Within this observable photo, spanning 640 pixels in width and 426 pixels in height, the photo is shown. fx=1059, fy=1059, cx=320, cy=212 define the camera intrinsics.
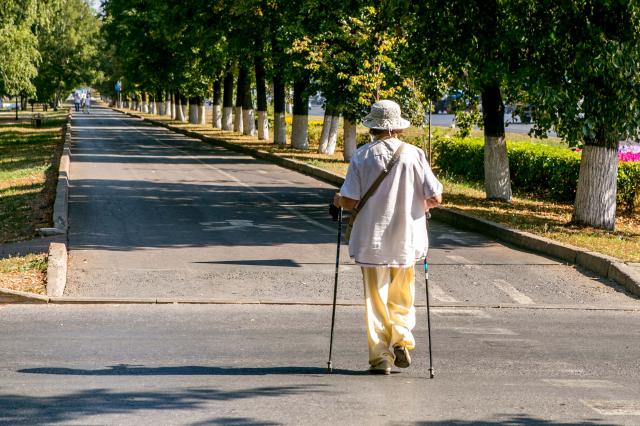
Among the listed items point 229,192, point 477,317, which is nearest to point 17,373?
point 477,317

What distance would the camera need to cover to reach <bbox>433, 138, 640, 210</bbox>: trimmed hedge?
19.2m

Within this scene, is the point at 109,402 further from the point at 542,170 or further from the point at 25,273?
the point at 542,170

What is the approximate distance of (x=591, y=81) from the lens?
15492mm

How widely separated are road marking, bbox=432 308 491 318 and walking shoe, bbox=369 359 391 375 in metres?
2.64

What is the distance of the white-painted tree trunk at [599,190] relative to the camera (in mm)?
16062

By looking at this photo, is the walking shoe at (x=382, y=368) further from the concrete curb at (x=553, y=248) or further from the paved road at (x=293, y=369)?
the concrete curb at (x=553, y=248)

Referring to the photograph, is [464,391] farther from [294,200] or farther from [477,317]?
[294,200]

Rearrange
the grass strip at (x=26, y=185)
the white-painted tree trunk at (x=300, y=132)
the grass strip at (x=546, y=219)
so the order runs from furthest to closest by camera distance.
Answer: the white-painted tree trunk at (x=300, y=132) < the grass strip at (x=26, y=185) < the grass strip at (x=546, y=219)

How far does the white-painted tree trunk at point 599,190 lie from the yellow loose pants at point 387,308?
9.35 m

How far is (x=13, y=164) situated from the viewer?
32.5m

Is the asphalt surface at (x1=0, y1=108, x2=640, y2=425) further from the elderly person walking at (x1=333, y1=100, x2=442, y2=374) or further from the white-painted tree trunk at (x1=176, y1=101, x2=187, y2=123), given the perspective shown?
the white-painted tree trunk at (x1=176, y1=101, x2=187, y2=123)

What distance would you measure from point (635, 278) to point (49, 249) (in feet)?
22.1

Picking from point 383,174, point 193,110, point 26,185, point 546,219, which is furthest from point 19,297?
point 193,110

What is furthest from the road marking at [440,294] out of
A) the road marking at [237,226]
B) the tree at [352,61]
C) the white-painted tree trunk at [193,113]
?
the white-painted tree trunk at [193,113]
